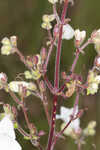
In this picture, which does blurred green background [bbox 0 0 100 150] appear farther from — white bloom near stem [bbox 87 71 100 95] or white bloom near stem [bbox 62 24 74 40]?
white bloom near stem [bbox 87 71 100 95]

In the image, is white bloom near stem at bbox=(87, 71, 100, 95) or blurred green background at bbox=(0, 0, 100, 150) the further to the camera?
blurred green background at bbox=(0, 0, 100, 150)

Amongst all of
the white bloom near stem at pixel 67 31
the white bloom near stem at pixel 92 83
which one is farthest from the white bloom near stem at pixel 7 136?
the white bloom near stem at pixel 67 31

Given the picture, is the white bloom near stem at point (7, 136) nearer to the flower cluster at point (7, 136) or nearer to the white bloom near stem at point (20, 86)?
the flower cluster at point (7, 136)

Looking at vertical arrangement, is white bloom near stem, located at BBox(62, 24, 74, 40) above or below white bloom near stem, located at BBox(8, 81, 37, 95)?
above

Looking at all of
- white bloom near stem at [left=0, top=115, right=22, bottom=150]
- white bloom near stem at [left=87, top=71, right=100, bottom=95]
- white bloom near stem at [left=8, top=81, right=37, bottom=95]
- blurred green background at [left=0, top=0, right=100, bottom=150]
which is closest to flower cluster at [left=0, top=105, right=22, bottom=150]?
white bloom near stem at [left=0, top=115, right=22, bottom=150]

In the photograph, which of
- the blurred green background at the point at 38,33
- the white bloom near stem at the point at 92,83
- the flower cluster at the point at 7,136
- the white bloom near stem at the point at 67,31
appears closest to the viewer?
the flower cluster at the point at 7,136

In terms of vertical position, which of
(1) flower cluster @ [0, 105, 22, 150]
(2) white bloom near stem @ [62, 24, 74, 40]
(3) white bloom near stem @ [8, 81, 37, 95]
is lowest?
(1) flower cluster @ [0, 105, 22, 150]

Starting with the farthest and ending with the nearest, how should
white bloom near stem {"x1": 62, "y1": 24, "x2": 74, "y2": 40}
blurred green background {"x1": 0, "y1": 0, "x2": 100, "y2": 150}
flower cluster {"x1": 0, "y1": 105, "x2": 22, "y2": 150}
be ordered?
1. blurred green background {"x1": 0, "y1": 0, "x2": 100, "y2": 150}
2. white bloom near stem {"x1": 62, "y1": 24, "x2": 74, "y2": 40}
3. flower cluster {"x1": 0, "y1": 105, "x2": 22, "y2": 150}

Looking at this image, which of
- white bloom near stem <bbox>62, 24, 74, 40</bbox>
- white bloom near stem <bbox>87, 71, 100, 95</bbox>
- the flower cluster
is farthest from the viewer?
white bloom near stem <bbox>62, 24, 74, 40</bbox>
